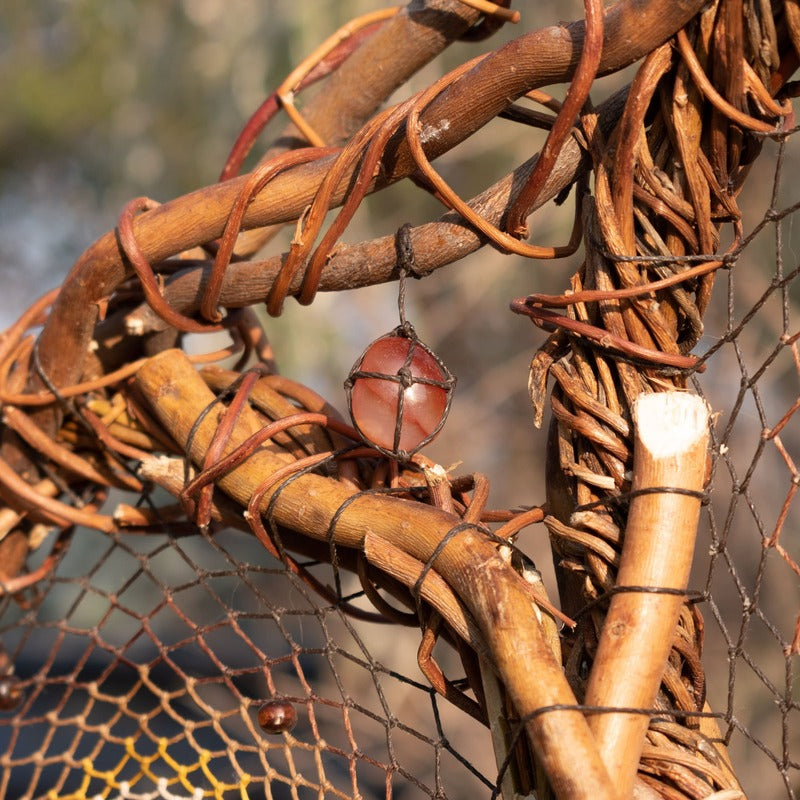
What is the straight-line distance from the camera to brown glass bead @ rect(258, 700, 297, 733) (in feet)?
1.89

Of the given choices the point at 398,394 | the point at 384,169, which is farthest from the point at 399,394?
the point at 384,169

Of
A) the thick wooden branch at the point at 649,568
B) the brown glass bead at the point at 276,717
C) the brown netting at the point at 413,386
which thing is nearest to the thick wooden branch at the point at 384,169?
the brown netting at the point at 413,386

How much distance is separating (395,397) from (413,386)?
1 cm

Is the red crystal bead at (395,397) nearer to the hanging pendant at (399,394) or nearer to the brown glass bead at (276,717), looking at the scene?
the hanging pendant at (399,394)

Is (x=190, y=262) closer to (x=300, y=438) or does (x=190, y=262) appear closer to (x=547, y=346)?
(x=300, y=438)

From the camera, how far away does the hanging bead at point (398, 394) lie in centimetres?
49

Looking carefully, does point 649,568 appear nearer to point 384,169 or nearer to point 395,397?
point 395,397

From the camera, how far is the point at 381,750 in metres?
2.87

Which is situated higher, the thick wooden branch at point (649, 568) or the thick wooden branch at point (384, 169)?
the thick wooden branch at point (384, 169)

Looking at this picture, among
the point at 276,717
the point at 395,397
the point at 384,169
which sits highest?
the point at 384,169

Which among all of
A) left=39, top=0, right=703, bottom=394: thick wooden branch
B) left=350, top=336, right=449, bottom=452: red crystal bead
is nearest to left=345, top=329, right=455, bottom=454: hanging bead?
left=350, top=336, right=449, bottom=452: red crystal bead

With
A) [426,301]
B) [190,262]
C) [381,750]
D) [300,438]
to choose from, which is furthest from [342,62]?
[426,301]

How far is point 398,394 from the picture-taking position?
490mm

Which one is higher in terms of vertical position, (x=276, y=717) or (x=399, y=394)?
(x=399, y=394)
